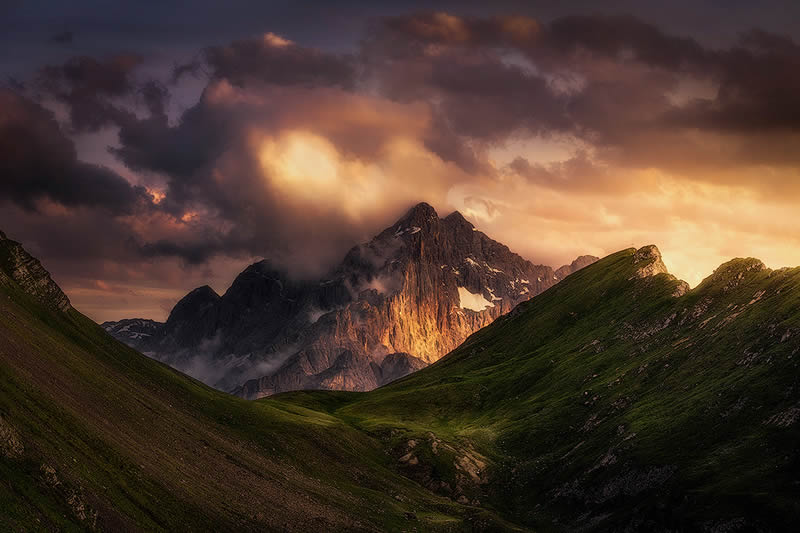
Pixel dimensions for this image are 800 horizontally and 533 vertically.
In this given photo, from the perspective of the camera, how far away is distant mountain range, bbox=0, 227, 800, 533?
79.7 m

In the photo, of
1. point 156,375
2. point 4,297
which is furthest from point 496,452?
point 4,297

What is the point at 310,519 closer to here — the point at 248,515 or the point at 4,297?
the point at 248,515

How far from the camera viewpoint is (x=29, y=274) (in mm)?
158625

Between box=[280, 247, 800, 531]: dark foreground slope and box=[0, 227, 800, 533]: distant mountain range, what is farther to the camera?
box=[280, 247, 800, 531]: dark foreground slope

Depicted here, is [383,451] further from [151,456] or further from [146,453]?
[146,453]

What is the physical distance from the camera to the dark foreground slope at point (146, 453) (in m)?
69.9

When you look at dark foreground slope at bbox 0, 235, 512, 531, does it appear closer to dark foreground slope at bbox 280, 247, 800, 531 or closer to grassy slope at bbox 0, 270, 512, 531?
grassy slope at bbox 0, 270, 512, 531

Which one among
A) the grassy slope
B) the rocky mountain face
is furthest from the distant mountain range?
the rocky mountain face

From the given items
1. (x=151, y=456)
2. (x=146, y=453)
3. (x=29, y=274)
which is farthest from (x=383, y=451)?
(x=146, y=453)

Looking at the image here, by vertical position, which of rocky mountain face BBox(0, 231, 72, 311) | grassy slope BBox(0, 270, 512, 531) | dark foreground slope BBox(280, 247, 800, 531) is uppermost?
dark foreground slope BBox(280, 247, 800, 531)

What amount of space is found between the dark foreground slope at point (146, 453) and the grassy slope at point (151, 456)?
29 centimetres

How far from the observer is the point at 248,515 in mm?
92625

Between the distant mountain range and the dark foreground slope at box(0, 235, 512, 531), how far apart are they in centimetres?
40

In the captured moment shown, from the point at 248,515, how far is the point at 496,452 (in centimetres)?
11567
